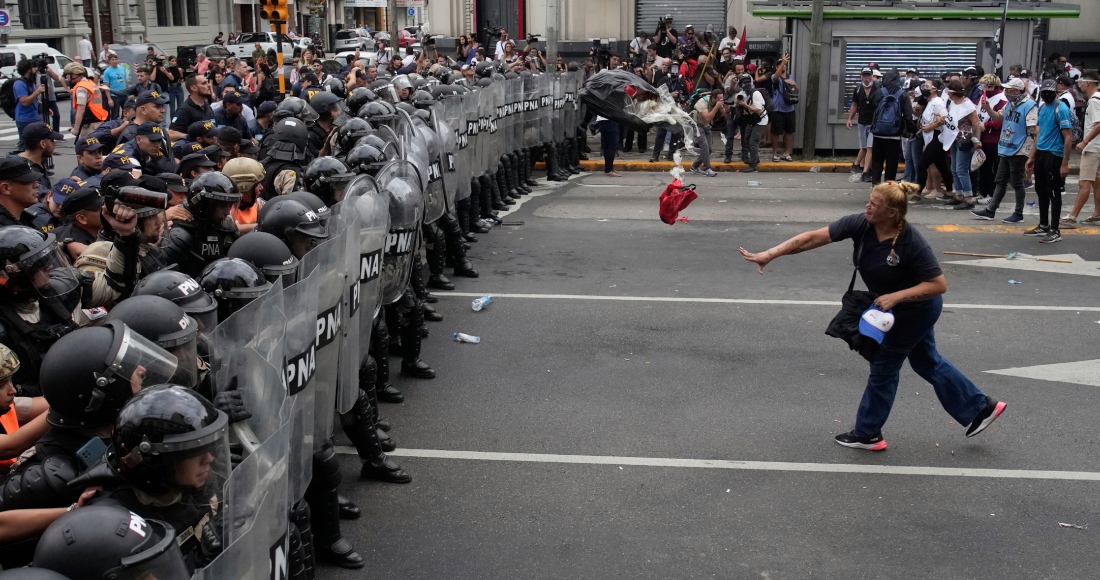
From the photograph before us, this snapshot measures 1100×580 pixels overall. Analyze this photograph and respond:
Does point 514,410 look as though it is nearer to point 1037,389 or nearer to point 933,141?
point 1037,389

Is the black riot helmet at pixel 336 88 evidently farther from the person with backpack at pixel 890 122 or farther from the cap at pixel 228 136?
the person with backpack at pixel 890 122

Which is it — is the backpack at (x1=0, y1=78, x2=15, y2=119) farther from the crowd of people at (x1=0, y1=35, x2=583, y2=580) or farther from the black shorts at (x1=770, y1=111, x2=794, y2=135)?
the black shorts at (x1=770, y1=111, x2=794, y2=135)

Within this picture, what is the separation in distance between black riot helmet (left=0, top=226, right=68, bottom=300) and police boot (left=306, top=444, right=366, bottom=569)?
137cm

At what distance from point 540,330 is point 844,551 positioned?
13.5ft

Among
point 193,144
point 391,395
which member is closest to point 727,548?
point 391,395

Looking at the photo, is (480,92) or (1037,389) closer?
(1037,389)

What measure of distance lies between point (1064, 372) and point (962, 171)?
288 inches

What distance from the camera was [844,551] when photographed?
5270mm

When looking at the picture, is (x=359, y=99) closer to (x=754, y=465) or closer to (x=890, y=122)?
(x=754, y=465)

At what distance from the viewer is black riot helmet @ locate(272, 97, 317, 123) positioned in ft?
32.6

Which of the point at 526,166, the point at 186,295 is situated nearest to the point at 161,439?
the point at 186,295

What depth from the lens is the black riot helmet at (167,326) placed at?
373 centimetres

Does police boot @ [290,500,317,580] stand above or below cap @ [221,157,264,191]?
below

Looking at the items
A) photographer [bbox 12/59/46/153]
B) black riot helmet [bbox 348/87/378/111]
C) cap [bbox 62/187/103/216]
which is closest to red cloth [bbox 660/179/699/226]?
black riot helmet [bbox 348/87/378/111]
